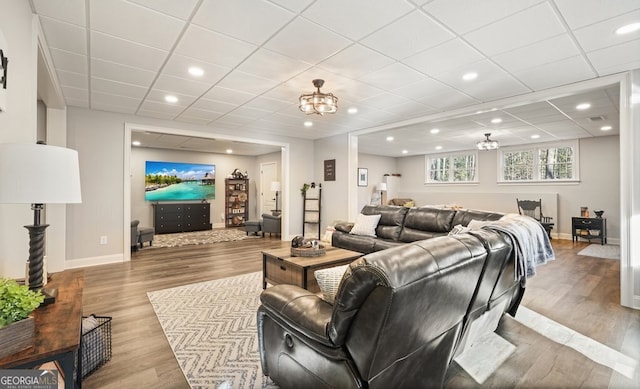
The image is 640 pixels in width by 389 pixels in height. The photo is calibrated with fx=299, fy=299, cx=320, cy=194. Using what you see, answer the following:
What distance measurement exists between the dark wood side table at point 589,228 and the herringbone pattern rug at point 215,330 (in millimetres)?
7428

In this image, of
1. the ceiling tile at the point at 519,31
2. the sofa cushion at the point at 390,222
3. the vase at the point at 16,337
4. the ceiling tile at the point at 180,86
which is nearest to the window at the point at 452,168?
the sofa cushion at the point at 390,222

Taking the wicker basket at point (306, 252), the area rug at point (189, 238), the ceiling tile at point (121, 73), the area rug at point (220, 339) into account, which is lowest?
the area rug at point (220, 339)

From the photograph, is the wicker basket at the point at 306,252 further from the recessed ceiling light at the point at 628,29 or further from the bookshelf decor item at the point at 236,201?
the bookshelf decor item at the point at 236,201

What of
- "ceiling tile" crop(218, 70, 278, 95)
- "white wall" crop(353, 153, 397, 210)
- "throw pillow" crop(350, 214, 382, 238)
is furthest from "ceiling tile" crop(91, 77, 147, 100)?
"white wall" crop(353, 153, 397, 210)

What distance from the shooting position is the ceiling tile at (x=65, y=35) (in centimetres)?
235

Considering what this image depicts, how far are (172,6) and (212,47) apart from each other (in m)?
0.60

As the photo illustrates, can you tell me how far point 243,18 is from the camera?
7.44 ft

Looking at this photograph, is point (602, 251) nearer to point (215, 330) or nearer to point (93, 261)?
point (215, 330)

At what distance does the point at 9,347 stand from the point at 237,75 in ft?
9.87

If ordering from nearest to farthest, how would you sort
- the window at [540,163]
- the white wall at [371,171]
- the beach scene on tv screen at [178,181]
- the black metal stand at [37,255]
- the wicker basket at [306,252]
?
the black metal stand at [37,255]
the wicker basket at [306,252]
the window at [540,163]
the beach scene on tv screen at [178,181]
the white wall at [371,171]

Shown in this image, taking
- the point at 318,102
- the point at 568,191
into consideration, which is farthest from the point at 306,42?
the point at 568,191

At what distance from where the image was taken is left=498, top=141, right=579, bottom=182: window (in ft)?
25.0

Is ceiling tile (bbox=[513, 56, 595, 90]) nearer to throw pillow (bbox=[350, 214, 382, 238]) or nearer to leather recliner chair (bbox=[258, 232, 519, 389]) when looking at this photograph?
leather recliner chair (bbox=[258, 232, 519, 389])

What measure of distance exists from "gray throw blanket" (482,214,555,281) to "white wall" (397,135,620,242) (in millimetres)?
6476
